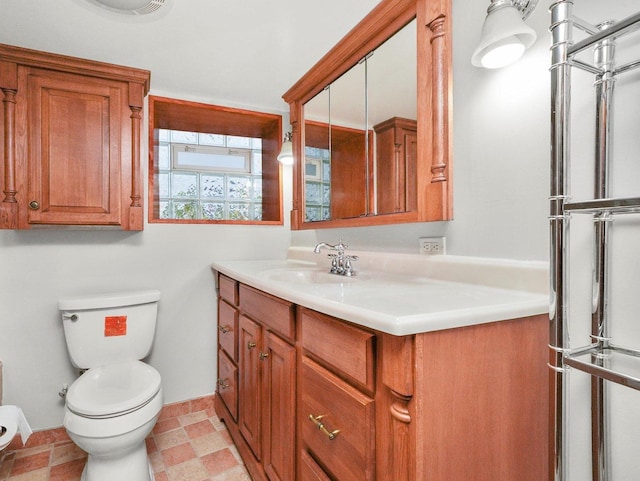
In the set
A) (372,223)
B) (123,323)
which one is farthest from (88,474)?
(372,223)

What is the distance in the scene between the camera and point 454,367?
759 millimetres

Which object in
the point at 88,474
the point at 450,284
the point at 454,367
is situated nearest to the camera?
the point at 454,367

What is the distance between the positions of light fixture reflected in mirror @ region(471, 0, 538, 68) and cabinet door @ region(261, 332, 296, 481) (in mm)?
1062

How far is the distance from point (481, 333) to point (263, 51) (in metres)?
1.64

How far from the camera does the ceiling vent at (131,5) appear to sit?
1344mm

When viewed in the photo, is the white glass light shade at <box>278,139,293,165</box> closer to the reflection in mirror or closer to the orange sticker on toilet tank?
the reflection in mirror

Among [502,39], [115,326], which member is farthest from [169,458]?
[502,39]

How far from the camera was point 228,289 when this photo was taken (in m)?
1.93

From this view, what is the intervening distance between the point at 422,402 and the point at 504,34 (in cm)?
91

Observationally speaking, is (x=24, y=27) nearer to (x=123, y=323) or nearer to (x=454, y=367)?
(x=123, y=323)

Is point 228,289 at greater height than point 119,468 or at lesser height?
greater

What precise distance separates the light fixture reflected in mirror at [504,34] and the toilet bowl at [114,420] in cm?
175

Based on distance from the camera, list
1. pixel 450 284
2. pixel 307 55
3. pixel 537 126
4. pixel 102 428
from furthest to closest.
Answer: pixel 307 55, pixel 102 428, pixel 450 284, pixel 537 126

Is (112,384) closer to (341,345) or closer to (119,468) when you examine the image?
(119,468)
